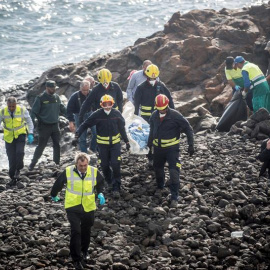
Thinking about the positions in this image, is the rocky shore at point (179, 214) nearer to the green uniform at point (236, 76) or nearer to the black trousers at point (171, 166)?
the black trousers at point (171, 166)

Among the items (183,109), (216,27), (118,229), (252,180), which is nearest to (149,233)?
(118,229)

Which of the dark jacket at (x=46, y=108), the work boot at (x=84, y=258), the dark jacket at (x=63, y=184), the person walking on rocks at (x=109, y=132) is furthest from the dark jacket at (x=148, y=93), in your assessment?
the work boot at (x=84, y=258)

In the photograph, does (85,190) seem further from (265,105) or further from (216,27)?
(216,27)

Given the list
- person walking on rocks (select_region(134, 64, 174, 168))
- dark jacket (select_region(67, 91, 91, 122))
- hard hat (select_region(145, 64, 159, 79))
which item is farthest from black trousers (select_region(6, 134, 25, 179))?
hard hat (select_region(145, 64, 159, 79))

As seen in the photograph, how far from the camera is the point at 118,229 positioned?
37.5 feet

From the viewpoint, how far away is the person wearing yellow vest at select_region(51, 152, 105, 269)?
33.1ft

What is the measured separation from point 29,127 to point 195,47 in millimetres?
8446

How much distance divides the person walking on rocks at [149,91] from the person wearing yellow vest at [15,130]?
8.48ft

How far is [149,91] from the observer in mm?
14562

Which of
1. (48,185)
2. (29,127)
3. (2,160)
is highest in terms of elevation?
(29,127)

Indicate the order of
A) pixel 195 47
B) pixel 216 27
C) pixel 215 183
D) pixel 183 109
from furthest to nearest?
pixel 216 27
pixel 195 47
pixel 183 109
pixel 215 183

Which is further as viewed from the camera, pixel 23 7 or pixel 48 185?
pixel 23 7

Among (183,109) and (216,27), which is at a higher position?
(216,27)

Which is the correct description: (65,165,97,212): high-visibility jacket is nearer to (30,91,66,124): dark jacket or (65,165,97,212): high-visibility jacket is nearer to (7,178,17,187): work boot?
(7,178,17,187): work boot
